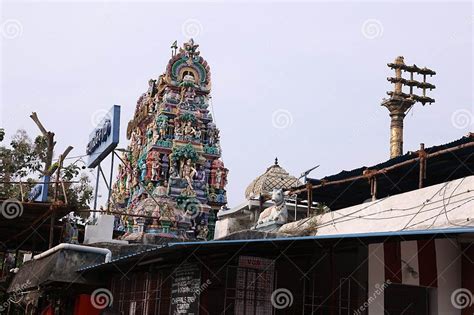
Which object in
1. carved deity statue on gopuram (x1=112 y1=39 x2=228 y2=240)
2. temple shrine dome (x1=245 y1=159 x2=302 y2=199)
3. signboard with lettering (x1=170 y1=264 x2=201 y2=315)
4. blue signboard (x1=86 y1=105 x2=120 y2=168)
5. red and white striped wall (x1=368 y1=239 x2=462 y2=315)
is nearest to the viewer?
red and white striped wall (x1=368 y1=239 x2=462 y2=315)

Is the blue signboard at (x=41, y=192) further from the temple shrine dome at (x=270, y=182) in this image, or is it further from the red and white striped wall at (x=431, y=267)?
the red and white striped wall at (x=431, y=267)

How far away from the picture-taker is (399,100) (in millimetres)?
27859

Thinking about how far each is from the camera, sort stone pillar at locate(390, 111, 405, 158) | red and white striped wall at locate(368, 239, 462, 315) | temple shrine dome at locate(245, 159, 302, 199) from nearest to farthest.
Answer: red and white striped wall at locate(368, 239, 462, 315)
temple shrine dome at locate(245, 159, 302, 199)
stone pillar at locate(390, 111, 405, 158)

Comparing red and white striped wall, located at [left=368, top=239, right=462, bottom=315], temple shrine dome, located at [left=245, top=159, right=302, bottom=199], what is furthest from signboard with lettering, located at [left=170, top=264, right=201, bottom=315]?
temple shrine dome, located at [left=245, top=159, right=302, bottom=199]

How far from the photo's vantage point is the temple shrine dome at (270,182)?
23.3 meters

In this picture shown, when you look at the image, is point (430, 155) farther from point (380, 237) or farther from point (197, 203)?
point (197, 203)

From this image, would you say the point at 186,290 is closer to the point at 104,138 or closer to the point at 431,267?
the point at 431,267

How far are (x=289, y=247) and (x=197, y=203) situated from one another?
29.9 m

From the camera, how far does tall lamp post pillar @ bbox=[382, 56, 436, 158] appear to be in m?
27.4

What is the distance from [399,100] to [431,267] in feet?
60.1

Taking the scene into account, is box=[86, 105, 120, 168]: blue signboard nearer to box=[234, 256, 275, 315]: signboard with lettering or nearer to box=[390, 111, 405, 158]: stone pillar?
Result: box=[234, 256, 275, 315]: signboard with lettering

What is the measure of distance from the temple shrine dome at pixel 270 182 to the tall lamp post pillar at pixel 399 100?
16.7ft

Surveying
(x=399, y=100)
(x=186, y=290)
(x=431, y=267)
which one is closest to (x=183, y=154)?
(x=399, y=100)

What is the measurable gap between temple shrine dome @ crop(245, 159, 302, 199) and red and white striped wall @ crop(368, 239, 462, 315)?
1184 centimetres
